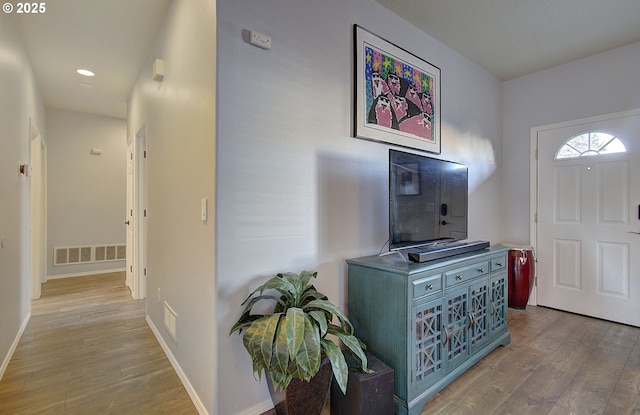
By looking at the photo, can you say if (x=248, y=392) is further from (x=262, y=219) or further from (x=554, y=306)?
(x=554, y=306)

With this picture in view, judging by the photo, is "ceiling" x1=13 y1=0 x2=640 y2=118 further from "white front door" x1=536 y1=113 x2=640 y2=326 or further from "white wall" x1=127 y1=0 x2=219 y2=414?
"white front door" x1=536 y1=113 x2=640 y2=326

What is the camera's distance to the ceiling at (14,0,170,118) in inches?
92.7

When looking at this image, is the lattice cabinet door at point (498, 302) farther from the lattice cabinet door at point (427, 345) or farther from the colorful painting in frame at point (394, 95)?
the colorful painting in frame at point (394, 95)

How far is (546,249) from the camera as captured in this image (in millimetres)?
3488

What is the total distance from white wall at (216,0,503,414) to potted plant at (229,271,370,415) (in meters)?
0.20

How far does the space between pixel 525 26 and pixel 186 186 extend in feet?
10.0

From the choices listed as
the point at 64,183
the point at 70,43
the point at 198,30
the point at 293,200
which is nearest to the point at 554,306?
the point at 293,200

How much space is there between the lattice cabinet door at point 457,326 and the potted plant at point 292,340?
2.25 feet

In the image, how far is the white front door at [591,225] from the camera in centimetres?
298

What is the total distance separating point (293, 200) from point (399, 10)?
181 cm

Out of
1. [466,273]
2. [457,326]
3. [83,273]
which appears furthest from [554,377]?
[83,273]

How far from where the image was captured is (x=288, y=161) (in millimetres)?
1799

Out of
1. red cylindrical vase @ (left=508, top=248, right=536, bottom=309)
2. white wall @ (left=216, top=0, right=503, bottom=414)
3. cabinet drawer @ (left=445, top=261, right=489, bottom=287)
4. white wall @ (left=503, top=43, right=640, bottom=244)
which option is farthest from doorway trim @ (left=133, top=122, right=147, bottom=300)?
white wall @ (left=503, top=43, right=640, bottom=244)

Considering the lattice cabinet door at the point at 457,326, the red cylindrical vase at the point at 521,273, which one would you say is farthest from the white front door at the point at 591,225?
the lattice cabinet door at the point at 457,326
